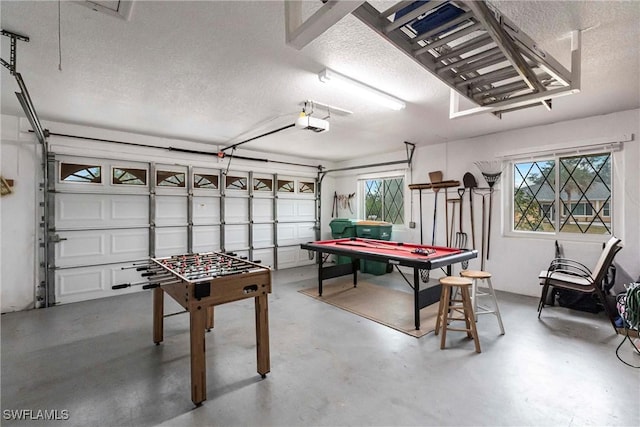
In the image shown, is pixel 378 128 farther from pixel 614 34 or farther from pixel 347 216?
pixel 347 216

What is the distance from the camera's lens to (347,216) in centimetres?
759

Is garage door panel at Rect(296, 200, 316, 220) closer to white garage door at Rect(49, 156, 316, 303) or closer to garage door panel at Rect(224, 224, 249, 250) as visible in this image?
white garage door at Rect(49, 156, 316, 303)

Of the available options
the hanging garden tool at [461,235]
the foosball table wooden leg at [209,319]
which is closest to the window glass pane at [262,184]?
the foosball table wooden leg at [209,319]

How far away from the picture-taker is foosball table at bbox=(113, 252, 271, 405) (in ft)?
6.70

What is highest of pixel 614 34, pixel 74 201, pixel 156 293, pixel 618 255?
pixel 614 34

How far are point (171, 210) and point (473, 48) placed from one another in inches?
206

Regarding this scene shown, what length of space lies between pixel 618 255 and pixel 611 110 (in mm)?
1918

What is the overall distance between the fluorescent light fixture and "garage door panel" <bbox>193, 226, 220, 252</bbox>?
160 inches

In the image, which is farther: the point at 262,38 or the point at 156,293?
the point at 156,293

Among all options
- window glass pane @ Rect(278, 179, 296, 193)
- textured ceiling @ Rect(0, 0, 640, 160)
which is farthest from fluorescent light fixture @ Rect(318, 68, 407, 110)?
window glass pane @ Rect(278, 179, 296, 193)

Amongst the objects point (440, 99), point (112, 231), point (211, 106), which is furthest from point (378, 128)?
point (112, 231)

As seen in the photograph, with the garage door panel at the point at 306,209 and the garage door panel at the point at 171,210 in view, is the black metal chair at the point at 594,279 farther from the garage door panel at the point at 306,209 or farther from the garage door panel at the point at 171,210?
the garage door panel at the point at 171,210

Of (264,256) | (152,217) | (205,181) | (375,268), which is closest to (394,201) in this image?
(375,268)

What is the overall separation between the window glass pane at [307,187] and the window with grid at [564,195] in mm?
4411
